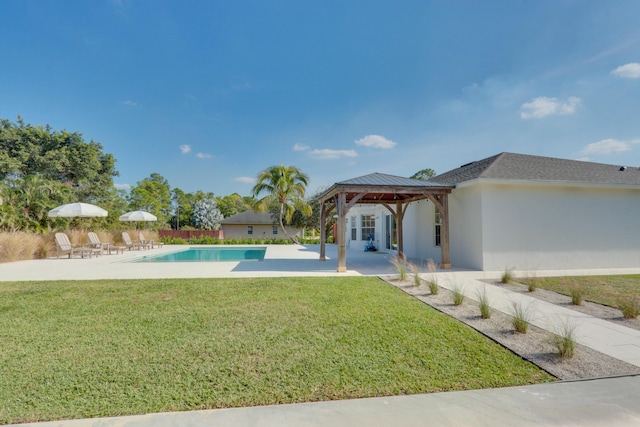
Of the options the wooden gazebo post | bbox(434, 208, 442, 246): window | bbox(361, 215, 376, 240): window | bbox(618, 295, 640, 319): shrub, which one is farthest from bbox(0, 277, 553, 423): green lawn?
bbox(361, 215, 376, 240): window

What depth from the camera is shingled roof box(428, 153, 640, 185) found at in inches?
411

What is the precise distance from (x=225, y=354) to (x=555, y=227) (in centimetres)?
1200

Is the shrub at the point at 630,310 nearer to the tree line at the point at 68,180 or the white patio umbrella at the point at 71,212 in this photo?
the tree line at the point at 68,180

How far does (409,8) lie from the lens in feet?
40.7

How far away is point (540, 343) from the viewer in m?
4.00

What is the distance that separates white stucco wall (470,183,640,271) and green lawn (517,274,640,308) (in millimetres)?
1643

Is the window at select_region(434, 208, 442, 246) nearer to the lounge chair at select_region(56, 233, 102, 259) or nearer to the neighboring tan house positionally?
the lounge chair at select_region(56, 233, 102, 259)

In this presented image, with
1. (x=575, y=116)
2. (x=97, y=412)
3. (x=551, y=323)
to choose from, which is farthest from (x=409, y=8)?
(x=97, y=412)

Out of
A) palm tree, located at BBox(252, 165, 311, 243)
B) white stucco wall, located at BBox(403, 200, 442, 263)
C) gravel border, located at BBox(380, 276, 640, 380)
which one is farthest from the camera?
palm tree, located at BBox(252, 165, 311, 243)

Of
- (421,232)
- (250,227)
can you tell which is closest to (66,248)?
(421,232)

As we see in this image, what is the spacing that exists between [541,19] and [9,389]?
17954 mm

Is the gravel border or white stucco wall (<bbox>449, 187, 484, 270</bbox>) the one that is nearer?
the gravel border

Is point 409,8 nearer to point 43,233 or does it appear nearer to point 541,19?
point 541,19

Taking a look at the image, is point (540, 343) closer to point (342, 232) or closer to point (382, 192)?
point (342, 232)
